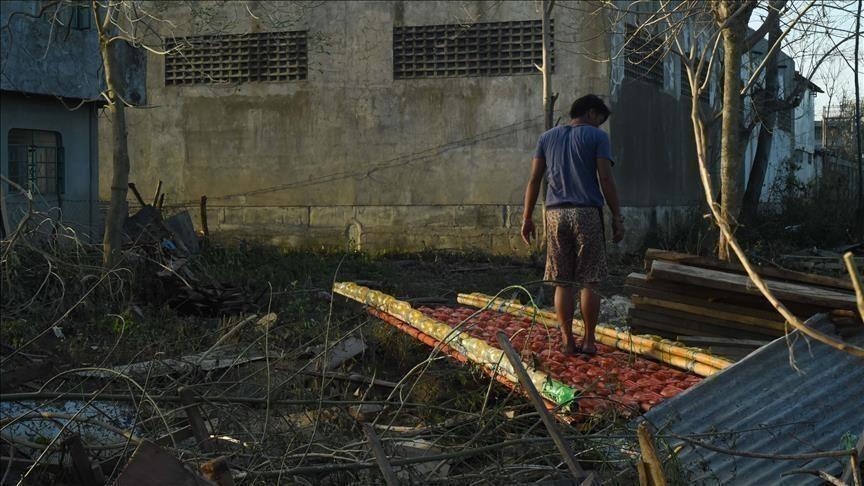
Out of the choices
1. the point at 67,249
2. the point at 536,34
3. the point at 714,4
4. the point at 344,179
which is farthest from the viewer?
the point at 344,179

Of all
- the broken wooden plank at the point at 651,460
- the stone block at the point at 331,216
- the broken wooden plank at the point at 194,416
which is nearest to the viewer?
the broken wooden plank at the point at 651,460

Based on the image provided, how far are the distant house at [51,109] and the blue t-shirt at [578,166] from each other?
8361 mm

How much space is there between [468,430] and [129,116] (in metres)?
15.5

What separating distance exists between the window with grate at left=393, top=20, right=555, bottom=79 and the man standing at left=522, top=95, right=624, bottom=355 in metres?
9.89

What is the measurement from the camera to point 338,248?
17.3 m

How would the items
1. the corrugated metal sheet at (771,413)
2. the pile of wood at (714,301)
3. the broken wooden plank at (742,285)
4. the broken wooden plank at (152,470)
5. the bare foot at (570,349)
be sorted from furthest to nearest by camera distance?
1. the bare foot at (570,349)
2. the pile of wood at (714,301)
3. the broken wooden plank at (742,285)
4. the corrugated metal sheet at (771,413)
5. the broken wooden plank at (152,470)

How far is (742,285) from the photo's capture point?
6.12 m

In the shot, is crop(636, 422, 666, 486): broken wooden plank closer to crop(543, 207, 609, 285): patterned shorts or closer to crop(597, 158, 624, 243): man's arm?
crop(543, 207, 609, 285): patterned shorts

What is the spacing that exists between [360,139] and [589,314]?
11.5 m

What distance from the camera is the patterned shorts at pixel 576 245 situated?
6.53 m

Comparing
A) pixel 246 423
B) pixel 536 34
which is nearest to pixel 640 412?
pixel 246 423

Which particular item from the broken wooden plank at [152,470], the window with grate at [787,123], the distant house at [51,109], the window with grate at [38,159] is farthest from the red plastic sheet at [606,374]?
the window with grate at [787,123]

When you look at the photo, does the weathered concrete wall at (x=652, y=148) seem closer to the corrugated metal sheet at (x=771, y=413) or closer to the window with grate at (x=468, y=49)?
the window with grate at (x=468, y=49)

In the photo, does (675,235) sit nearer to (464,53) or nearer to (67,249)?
(464,53)
